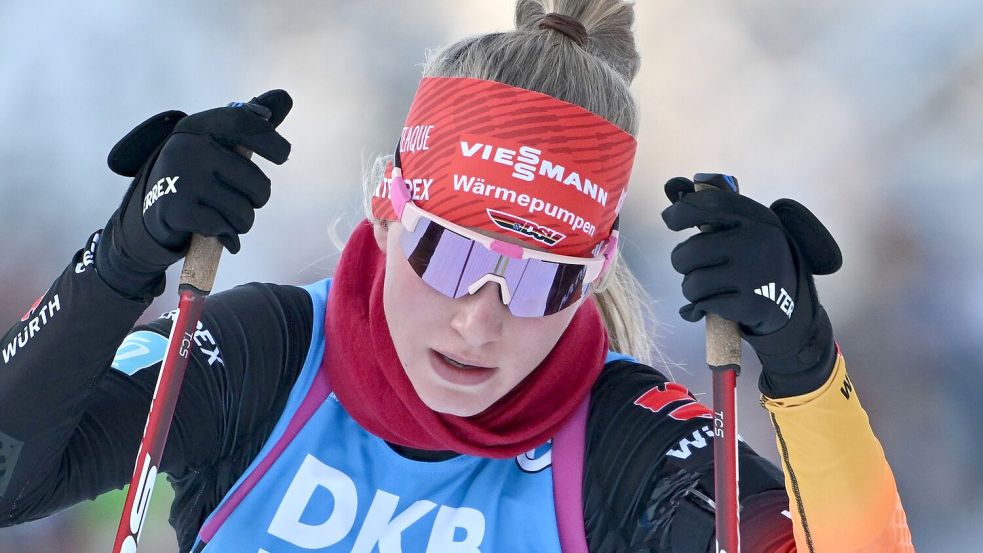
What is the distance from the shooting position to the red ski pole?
4.77 feet

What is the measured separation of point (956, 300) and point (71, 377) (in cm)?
282

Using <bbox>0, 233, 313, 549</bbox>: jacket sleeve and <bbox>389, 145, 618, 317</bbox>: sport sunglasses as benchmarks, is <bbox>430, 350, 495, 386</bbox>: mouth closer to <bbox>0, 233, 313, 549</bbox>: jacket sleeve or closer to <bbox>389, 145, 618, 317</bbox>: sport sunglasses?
<bbox>389, 145, 618, 317</bbox>: sport sunglasses

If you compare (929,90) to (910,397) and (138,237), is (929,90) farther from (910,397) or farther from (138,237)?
(138,237)

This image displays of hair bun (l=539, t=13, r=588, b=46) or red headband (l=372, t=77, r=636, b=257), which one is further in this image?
hair bun (l=539, t=13, r=588, b=46)

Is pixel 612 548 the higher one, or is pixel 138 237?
pixel 138 237

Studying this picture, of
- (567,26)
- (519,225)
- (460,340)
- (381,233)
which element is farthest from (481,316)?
(567,26)

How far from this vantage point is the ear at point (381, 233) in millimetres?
1736

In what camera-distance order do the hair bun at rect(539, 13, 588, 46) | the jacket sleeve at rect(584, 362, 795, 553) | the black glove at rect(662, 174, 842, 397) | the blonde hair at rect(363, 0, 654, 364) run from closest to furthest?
the black glove at rect(662, 174, 842, 397)
the jacket sleeve at rect(584, 362, 795, 553)
the blonde hair at rect(363, 0, 654, 364)
the hair bun at rect(539, 13, 588, 46)

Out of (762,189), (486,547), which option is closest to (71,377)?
(486,547)

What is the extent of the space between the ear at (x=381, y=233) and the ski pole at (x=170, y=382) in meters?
0.32

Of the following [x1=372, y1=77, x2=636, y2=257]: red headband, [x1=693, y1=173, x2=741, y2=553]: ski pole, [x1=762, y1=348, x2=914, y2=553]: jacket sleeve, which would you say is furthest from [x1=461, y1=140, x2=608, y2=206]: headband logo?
[x1=762, y1=348, x2=914, y2=553]: jacket sleeve

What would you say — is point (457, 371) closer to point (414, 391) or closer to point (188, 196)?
point (414, 391)

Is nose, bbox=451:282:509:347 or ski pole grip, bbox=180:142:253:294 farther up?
nose, bbox=451:282:509:347

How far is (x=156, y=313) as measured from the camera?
366 centimetres
